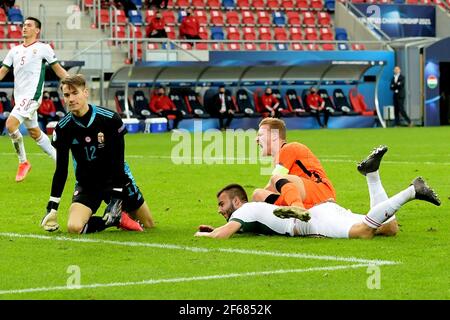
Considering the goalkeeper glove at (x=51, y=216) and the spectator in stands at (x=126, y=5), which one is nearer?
the goalkeeper glove at (x=51, y=216)

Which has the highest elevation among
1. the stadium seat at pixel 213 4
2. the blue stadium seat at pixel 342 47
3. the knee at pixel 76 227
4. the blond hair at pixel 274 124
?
the stadium seat at pixel 213 4

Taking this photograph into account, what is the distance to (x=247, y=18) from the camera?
145ft

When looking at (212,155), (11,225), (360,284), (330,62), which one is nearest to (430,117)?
(330,62)

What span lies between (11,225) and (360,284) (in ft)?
17.3

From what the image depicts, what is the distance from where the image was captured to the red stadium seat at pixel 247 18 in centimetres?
4394

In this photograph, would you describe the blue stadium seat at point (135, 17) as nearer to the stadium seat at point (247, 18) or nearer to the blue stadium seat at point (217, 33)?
the blue stadium seat at point (217, 33)

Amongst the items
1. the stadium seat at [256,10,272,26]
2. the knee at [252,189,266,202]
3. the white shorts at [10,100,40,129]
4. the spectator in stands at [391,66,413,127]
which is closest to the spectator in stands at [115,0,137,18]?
the stadium seat at [256,10,272,26]

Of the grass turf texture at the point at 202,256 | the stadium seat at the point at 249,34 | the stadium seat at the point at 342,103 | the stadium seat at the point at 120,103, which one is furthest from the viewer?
the stadium seat at the point at 249,34

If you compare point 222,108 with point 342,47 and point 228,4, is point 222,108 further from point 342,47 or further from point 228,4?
point 342,47

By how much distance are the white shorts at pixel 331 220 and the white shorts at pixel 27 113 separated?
314 inches

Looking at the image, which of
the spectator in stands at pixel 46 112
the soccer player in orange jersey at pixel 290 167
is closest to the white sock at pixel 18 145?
the soccer player in orange jersey at pixel 290 167

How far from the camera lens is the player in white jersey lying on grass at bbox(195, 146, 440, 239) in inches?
399

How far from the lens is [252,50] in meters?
40.9

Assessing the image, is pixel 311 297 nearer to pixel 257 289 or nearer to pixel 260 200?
pixel 257 289
